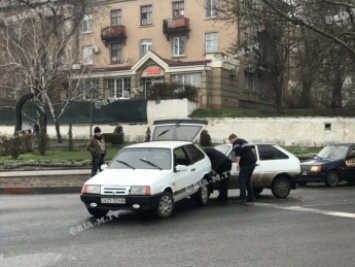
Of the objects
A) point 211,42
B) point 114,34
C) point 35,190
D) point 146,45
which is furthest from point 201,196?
point 114,34

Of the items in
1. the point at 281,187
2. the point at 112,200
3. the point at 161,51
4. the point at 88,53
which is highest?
the point at 88,53

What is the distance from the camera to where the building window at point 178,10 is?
48.2 m

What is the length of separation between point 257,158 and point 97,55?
1601 inches

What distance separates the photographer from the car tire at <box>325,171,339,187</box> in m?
18.1

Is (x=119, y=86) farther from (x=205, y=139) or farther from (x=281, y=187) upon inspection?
(x=281, y=187)

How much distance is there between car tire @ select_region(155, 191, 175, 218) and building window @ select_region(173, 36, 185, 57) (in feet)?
127

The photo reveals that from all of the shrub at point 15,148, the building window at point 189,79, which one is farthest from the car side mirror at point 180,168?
the building window at point 189,79

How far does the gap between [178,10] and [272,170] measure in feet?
122

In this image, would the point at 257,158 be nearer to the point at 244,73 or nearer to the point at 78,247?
the point at 78,247

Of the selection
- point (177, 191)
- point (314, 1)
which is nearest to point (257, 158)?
point (177, 191)

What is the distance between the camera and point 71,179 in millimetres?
17266

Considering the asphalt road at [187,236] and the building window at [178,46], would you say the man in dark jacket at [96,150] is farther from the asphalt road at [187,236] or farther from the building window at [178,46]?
the building window at [178,46]

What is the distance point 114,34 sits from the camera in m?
50.1

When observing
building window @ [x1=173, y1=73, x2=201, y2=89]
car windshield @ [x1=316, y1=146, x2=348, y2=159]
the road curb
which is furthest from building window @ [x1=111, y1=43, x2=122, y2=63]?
the road curb
